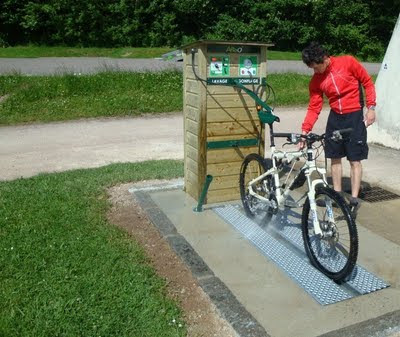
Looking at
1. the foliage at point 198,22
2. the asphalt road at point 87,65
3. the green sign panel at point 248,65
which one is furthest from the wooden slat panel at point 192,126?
the foliage at point 198,22

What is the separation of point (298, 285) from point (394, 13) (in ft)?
106

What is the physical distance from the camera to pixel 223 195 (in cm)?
535

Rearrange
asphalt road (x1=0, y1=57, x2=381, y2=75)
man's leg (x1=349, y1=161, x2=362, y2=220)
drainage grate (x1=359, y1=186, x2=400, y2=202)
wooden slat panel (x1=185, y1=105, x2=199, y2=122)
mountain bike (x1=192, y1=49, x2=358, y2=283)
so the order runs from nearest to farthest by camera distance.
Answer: mountain bike (x1=192, y1=49, x2=358, y2=283) → man's leg (x1=349, y1=161, x2=362, y2=220) → wooden slat panel (x1=185, y1=105, x2=199, y2=122) → drainage grate (x1=359, y1=186, x2=400, y2=202) → asphalt road (x1=0, y1=57, x2=381, y2=75)

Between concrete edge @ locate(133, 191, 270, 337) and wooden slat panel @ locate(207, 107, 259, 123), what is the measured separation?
1.15m

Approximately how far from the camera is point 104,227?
455cm

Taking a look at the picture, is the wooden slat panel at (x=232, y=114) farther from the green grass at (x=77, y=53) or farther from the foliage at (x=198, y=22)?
the foliage at (x=198, y=22)

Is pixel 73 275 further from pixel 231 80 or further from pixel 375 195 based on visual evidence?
pixel 375 195

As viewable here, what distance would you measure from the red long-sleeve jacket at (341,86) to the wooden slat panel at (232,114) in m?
0.69

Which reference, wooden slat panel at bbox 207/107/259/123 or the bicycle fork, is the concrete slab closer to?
the bicycle fork

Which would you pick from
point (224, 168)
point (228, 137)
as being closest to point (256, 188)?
point (224, 168)

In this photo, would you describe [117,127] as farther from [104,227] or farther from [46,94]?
[104,227]

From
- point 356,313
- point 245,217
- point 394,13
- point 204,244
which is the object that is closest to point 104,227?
point 204,244

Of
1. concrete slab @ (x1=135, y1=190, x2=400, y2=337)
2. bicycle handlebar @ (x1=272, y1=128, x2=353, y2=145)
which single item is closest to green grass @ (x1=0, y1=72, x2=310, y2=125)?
concrete slab @ (x1=135, y1=190, x2=400, y2=337)

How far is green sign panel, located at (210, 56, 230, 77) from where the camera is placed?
16.0 ft
